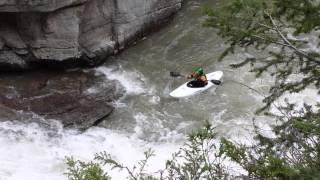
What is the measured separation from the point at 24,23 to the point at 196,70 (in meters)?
4.54

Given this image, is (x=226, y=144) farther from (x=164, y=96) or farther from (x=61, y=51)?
(x=61, y=51)

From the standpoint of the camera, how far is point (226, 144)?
14.1 feet

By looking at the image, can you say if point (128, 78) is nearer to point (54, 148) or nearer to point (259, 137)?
point (54, 148)

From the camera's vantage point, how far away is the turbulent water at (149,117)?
965 centimetres

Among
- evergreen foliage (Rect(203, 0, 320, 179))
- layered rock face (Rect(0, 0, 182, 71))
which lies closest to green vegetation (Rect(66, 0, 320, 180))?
evergreen foliage (Rect(203, 0, 320, 179))

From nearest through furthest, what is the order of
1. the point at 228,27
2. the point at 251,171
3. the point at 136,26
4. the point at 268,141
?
the point at 251,171 < the point at 228,27 < the point at 268,141 < the point at 136,26

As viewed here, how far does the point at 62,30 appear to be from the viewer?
11875 millimetres

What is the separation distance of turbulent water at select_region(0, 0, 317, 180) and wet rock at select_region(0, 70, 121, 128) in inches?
10.3

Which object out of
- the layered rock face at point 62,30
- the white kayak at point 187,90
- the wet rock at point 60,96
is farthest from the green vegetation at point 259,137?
the layered rock face at point 62,30

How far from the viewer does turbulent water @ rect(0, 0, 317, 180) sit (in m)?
9.65

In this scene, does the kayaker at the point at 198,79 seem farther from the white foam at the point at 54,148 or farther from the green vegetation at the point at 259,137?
the green vegetation at the point at 259,137

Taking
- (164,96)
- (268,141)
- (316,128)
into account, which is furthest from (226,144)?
(164,96)

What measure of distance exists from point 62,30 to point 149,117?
3.14m

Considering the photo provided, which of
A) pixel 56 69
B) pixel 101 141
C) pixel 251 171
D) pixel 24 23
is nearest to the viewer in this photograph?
pixel 251 171
